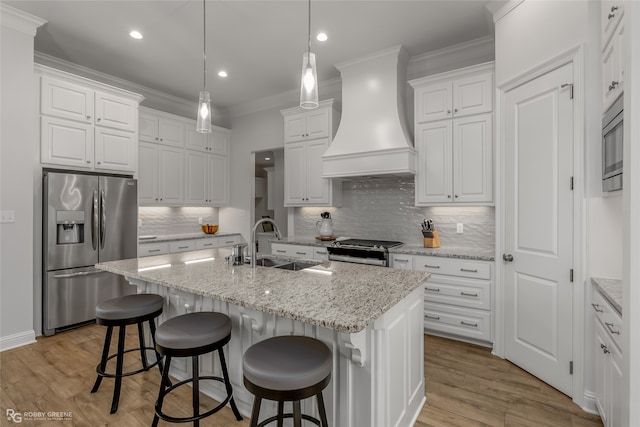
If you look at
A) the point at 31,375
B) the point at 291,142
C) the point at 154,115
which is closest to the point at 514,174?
the point at 291,142

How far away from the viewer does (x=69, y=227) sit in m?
3.29

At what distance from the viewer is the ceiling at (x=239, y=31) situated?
283 cm

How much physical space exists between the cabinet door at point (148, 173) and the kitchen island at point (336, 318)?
235cm

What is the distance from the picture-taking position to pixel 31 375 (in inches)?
95.1

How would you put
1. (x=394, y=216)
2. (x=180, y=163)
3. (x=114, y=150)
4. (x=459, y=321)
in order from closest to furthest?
(x=459, y=321) < (x=114, y=150) < (x=394, y=216) < (x=180, y=163)

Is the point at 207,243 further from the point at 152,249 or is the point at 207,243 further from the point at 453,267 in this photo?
the point at 453,267

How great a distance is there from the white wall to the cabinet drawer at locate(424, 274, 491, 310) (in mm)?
4012

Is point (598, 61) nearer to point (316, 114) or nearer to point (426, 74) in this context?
point (426, 74)

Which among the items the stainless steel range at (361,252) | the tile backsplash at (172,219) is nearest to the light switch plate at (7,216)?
the tile backsplash at (172,219)

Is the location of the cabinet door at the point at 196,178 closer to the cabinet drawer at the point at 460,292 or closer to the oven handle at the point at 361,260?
the oven handle at the point at 361,260

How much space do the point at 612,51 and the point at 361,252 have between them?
2.54 m

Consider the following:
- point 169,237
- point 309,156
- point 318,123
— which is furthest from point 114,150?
point 318,123

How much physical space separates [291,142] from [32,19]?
116 inches

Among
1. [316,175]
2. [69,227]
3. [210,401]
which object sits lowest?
[210,401]
